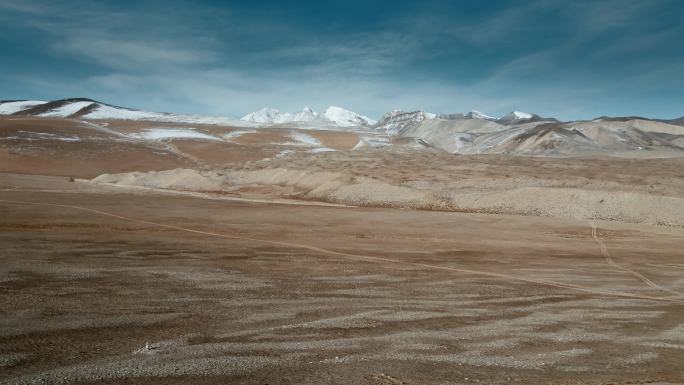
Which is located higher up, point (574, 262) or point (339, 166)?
point (339, 166)

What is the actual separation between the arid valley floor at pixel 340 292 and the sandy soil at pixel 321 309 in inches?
2.2

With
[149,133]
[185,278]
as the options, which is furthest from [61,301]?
[149,133]

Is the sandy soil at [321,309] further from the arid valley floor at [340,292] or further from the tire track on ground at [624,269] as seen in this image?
the tire track on ground at [624,269]

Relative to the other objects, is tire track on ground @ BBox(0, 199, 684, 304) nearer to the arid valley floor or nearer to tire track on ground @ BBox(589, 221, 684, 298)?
the arid valley floor

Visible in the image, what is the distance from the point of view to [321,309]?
12.2 metres

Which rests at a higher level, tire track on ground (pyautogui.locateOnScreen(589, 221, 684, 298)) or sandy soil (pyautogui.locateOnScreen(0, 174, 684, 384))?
sandy soil (pyautogui.locateOnScreen(0, 174, 684, 384))

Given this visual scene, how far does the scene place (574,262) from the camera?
22.6 metres

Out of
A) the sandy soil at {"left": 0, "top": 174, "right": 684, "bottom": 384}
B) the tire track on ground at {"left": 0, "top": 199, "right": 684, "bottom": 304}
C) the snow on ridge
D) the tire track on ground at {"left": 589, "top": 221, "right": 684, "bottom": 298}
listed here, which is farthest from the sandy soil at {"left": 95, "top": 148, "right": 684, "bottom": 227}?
the snow on ridge

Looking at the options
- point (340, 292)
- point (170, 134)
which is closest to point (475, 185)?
point (340, 292)

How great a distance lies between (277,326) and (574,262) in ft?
55.7

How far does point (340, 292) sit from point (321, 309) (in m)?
2.08

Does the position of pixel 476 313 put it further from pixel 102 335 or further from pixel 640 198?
pixel 640 198

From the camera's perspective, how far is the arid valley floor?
8578mm

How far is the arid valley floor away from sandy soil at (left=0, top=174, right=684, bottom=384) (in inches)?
2.2
